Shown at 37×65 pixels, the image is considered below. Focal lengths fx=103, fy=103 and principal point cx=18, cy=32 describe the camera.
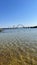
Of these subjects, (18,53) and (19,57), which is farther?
(18,53)

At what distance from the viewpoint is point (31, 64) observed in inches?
299

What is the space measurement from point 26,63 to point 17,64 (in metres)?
0.69

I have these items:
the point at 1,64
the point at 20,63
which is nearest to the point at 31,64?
the point at 20,63

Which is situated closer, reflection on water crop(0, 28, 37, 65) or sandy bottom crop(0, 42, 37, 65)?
sandy bottom crop(0, 42, 37, 65)

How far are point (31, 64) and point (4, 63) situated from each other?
2152 millimetres

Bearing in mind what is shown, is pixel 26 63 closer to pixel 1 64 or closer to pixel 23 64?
pixel 23 64

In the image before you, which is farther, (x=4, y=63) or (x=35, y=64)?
(x=4, y=63)

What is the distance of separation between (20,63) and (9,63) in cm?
86

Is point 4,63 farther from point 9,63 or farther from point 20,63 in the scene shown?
point 20,63

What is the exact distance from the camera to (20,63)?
799 centimetres

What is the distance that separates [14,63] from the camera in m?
8.02

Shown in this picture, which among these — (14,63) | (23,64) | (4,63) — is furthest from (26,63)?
(4,63)

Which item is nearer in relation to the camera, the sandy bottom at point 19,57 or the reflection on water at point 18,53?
the sandy bottom at point 19,57

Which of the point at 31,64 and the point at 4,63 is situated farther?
the point at 4,63
